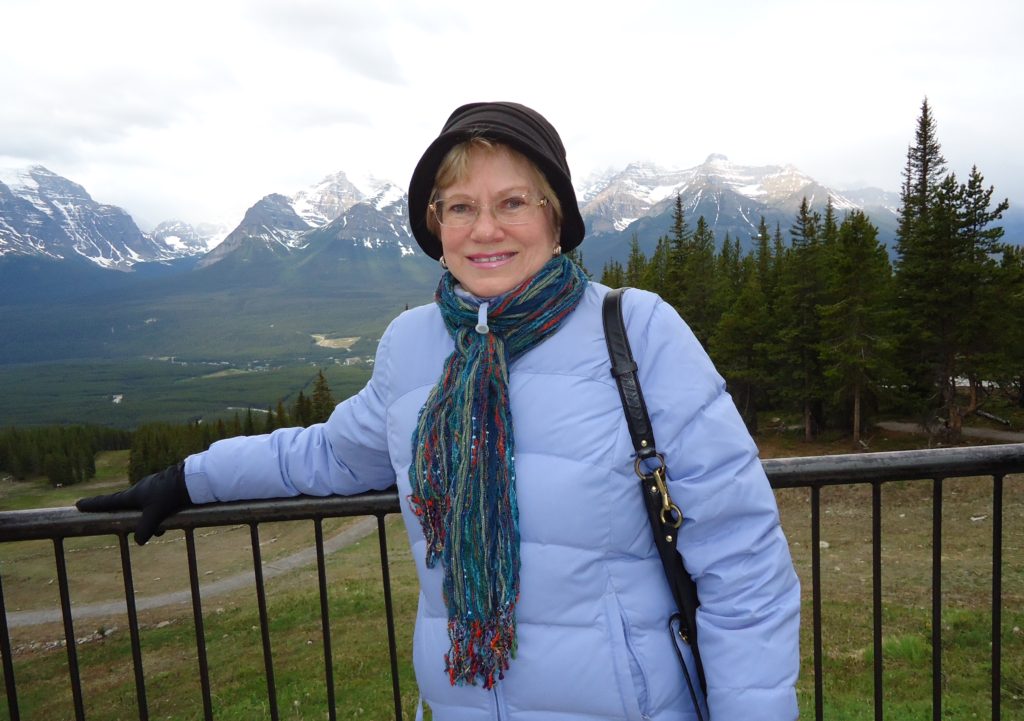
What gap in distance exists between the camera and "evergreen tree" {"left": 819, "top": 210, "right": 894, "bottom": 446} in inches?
1162

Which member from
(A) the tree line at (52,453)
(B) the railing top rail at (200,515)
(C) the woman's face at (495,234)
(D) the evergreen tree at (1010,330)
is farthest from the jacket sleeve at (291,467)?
(A) the tree line at (52,453)

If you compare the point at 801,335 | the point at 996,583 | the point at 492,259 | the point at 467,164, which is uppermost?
the point at 467,164

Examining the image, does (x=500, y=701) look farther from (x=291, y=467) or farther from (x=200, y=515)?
(x=200, y=515)

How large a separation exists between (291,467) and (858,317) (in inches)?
1253

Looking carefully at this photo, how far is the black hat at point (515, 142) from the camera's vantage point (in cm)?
207

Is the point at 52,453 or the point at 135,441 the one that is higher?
the point at 135,441

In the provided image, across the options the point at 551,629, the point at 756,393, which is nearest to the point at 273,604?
the point at 551,629

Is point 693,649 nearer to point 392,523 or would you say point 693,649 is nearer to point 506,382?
point 506,382

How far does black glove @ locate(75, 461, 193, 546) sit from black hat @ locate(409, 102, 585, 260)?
55.5 inches

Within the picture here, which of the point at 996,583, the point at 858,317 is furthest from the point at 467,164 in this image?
the point at 858,317

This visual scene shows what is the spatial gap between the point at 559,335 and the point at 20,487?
9372 centimetres

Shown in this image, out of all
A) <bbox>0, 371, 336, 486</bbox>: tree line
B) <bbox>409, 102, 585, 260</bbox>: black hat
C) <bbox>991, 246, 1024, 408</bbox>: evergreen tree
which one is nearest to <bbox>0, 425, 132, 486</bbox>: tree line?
<bbox>0, 371, 336, 486</bbox>: tree line

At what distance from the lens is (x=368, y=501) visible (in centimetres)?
262

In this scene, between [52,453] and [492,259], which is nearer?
[492,259]
